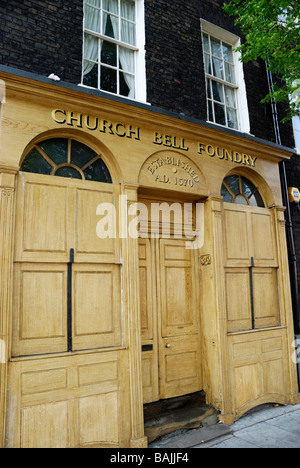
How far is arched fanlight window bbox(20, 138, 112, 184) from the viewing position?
14.8ft

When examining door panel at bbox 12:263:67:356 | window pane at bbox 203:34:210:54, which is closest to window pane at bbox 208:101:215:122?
window pane at bbox 203:34:210:54

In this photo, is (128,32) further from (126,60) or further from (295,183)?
(295,183)

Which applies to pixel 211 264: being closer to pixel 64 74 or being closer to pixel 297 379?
pixel 297 379

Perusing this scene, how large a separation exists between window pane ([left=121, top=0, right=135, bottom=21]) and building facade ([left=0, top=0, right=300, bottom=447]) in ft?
0.08

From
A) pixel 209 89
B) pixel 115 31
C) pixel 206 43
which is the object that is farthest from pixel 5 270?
pixel 206 43

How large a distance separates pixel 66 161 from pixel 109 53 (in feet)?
7.62

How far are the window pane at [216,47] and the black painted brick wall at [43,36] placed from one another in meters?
2.95

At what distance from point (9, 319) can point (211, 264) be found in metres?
3.18

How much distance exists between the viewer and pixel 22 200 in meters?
4.21

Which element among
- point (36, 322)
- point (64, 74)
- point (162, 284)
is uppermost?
point (64, 74)

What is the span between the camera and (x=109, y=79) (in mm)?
5672
